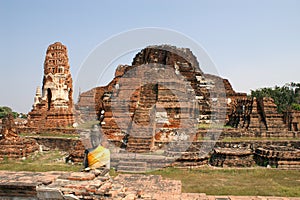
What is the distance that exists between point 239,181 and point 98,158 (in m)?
5.80

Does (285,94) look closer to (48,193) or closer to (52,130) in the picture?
(52,130)

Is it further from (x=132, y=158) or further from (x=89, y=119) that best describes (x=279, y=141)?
(x=89, y=119)

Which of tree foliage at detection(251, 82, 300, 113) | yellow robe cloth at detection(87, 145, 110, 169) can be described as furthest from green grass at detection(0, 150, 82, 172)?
tree foliage at detection(251, 82, 300, 113)

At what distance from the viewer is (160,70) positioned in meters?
21.0

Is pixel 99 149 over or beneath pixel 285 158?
over

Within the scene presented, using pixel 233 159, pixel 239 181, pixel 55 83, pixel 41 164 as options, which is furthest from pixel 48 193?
pixel 55 83

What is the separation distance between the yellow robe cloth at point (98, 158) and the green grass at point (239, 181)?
11.4ft

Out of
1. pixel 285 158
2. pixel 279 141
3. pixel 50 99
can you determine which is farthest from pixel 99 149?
pixel 50 99

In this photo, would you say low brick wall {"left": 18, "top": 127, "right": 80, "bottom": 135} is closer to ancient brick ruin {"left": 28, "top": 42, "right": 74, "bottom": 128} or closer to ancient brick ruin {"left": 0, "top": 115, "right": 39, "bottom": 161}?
ancient brick ruin {"left": 28, "top": 42, "right": 74, "bottom": 128}

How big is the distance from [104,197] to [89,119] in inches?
936

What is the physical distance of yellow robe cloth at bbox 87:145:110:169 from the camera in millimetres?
5520

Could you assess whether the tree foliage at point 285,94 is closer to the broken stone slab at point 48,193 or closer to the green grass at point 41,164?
the green grass at point 41,164

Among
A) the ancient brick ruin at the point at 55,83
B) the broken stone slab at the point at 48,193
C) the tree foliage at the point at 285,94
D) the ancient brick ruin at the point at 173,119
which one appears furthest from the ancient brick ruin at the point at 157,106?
the tree foliage at the point at 285,94

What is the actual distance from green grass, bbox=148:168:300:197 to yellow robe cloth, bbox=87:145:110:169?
3481 mm
